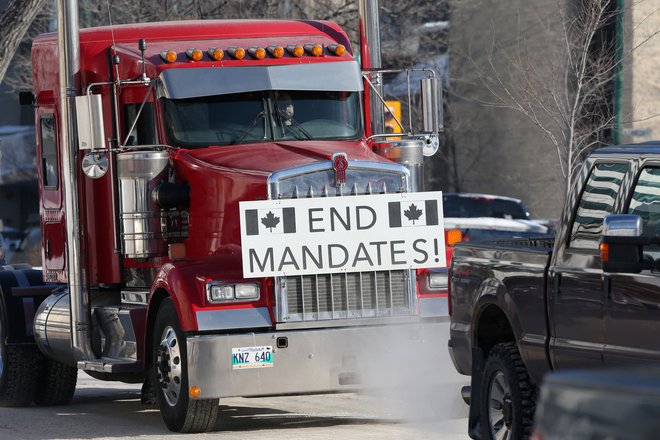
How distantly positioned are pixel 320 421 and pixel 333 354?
1.26m

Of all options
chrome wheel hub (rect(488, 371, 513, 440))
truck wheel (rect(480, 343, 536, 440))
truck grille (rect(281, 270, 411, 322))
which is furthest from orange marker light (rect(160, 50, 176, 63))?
chrome wheel hub (rect(488, 371, 513, 440))

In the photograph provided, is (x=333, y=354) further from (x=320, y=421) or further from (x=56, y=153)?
(x=56, y=153)

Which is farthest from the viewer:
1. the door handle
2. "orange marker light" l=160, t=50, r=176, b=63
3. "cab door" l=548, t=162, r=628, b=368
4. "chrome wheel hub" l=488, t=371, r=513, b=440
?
"orange marker light" l=160, t=50, r=176, b=63

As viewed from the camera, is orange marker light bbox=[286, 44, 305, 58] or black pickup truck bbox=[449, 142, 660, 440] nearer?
black pickup truck bbox=[449, 142, 660, 440]

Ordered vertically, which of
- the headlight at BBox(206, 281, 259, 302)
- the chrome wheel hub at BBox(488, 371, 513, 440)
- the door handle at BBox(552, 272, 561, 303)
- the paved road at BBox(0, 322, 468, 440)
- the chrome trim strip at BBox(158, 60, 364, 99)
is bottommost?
the paved road at BBox(0, 322, 468, 440)

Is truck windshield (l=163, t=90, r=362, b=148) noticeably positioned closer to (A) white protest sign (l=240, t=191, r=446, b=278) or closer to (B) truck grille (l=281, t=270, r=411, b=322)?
(A) white protest sign (l=240, t=191, r=446, b=278)

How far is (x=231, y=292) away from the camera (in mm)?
10594

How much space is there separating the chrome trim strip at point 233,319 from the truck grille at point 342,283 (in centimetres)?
13

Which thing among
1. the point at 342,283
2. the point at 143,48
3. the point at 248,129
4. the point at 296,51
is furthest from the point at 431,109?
the point at 143,48

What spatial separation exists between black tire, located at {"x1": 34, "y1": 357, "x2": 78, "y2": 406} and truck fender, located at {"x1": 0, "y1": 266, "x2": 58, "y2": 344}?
371 millimetres

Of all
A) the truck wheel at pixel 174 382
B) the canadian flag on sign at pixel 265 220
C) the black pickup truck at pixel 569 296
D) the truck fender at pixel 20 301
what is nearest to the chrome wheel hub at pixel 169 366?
the truck wheel at pixel 174 382

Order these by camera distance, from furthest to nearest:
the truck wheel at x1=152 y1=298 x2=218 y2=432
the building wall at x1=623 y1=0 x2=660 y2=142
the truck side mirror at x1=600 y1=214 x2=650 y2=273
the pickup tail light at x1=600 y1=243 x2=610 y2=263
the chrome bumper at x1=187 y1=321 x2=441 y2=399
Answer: the building wall at x1=623 y1=0 x2=660 y2=142
the truck wheel at x1=152 y1=298 x2=218 y2=432
the chrome bumper at x1=187 y1=321 x2=441 y2=399
the pickup tail light at x1=600 y1=243 x2=610 y2=263
the truck side mirror at x1=600 y1=214 x2=650 y2=273

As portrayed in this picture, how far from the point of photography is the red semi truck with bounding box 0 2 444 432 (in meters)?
10.7

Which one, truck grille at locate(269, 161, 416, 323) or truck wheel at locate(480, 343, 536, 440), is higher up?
truck grille at locate(269, 161, 416, 323)
